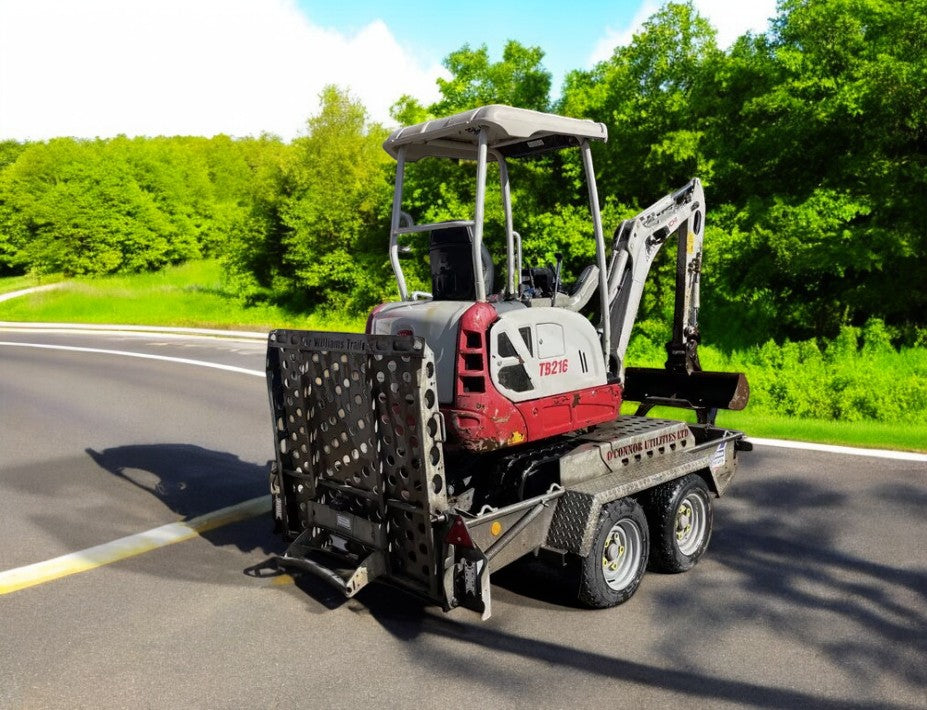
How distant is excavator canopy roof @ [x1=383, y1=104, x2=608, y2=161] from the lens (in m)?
5.45

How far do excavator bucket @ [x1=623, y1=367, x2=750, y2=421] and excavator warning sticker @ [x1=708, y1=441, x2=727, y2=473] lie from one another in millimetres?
1212

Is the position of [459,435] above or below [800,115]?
below

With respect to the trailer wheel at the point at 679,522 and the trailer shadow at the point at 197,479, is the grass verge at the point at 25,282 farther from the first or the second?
the trailer wheel at the point at 679,522

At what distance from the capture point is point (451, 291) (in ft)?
20.2

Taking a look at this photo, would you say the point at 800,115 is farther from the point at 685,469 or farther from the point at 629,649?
the point at 629,649

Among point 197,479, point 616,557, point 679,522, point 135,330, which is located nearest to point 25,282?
point 135,330

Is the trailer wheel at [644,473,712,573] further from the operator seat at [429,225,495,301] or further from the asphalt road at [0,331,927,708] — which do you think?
the operator seat at [429,225,495,301]

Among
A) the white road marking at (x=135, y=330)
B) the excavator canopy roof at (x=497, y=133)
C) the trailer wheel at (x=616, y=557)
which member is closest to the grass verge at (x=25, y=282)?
the white road marking at (x=135, y=330)

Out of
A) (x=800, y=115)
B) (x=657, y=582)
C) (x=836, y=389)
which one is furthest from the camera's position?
(x=800, y=115)

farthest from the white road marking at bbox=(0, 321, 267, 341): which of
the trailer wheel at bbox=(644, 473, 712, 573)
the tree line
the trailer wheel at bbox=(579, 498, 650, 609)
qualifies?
the trailer wheel at bbox=(579, 498, 650, 609)

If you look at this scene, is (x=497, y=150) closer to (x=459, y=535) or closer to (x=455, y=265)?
(x=455, y=265)

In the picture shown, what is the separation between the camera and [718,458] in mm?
6676

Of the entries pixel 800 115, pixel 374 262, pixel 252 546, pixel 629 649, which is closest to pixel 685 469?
pixel 629 649

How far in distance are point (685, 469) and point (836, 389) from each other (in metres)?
8.98
